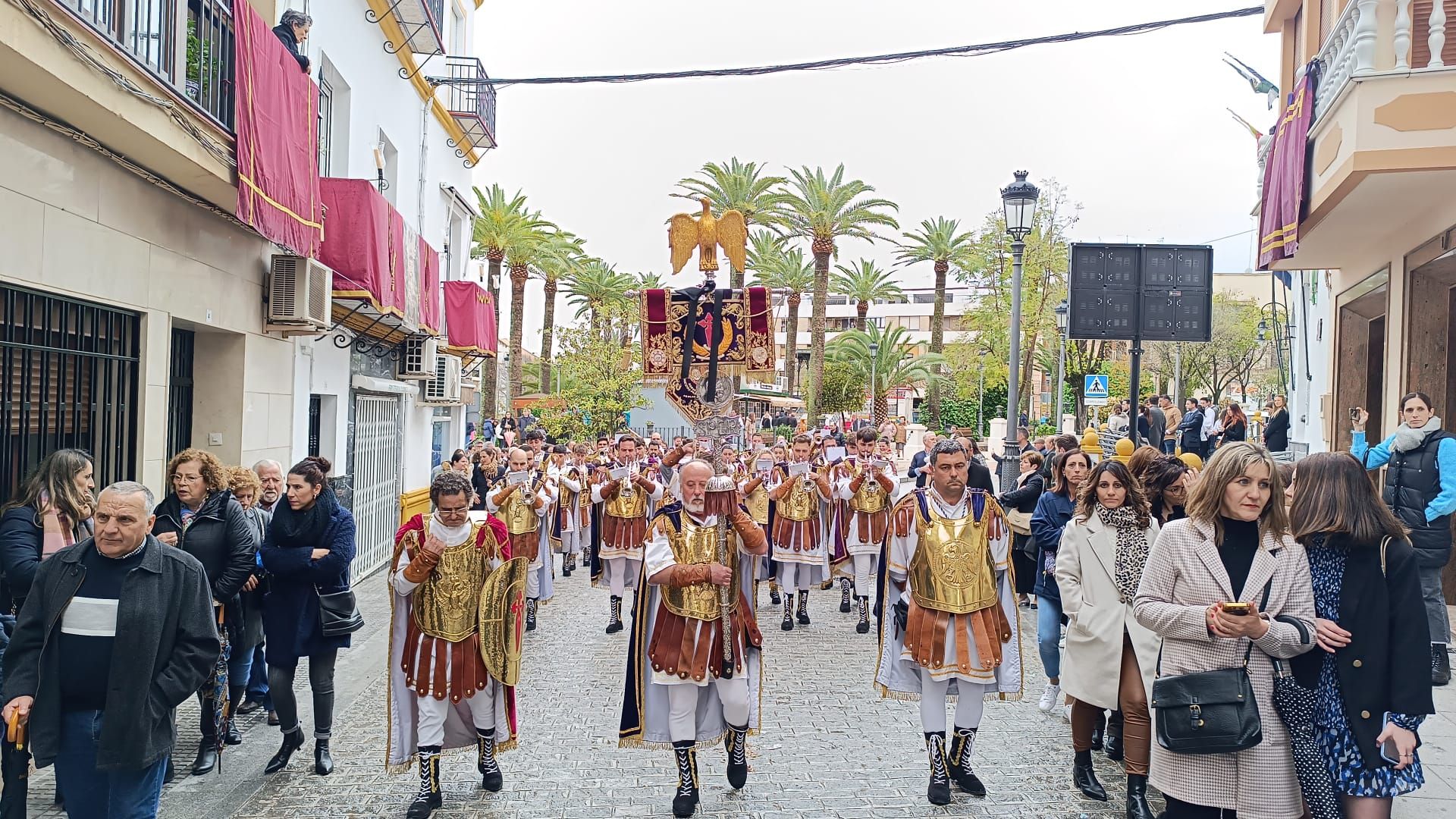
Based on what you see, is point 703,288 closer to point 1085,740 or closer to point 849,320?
point 1085,740

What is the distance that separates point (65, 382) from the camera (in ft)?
22.4

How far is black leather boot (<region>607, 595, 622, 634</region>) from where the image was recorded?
33.1 ft

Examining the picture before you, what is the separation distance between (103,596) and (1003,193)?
11377 millimetres

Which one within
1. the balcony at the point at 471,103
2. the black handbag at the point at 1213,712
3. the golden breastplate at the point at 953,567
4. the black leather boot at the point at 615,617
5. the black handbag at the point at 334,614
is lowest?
the black leather boot at the point at 615,617

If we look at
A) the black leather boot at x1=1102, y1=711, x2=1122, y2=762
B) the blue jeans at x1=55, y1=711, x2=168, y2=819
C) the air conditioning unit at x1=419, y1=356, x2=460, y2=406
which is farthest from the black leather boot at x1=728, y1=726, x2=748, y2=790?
the air conditioning unit at x1=419, y1=356, x2=460, y2=406

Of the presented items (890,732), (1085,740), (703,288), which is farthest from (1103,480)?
(703,288)

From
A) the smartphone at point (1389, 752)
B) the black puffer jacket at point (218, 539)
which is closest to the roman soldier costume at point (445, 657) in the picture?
the black puffer jacket at point (218, 539)

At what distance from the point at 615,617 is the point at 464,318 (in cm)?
904

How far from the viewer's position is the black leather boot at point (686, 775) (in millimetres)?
5250

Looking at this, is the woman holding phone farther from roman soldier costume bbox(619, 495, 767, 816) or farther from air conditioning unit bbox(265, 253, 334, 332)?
air conditioning unit bbox(265, 253, 334, 332)

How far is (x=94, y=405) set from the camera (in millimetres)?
7172

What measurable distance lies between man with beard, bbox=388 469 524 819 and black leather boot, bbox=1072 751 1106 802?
3227mm

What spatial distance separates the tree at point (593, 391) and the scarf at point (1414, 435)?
2599 centimetres

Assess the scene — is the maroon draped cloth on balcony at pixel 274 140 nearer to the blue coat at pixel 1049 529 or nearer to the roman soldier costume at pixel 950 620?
the roman soldier costume at pixel 950 620
